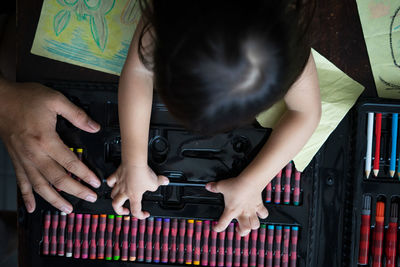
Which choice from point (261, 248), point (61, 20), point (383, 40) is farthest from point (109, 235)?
point (383, 40)

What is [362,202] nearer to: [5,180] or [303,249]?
[303,249]

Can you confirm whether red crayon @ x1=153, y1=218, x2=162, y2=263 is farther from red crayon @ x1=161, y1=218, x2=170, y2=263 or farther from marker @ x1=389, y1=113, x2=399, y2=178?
marker @ x1=389, y1=113, x2=399, y2=178

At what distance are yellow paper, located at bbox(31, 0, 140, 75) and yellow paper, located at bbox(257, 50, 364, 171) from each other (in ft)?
0.76

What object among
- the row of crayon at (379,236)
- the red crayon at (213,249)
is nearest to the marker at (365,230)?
the row of crayon at (379,236)

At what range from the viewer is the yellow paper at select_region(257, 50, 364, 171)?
58 cm

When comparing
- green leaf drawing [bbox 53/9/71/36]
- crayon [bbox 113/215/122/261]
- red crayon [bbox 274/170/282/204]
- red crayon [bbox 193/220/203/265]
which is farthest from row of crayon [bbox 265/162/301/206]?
green leaf drawing [bbox 53/9/71/36]

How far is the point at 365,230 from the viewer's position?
1.87ft

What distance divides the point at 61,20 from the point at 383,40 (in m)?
0.47

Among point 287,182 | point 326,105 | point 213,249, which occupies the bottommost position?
point 213,249

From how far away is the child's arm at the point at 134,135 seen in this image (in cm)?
55

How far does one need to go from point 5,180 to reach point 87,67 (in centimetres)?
47

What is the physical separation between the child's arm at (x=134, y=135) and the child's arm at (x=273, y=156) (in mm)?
98

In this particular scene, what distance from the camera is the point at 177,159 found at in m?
0.58

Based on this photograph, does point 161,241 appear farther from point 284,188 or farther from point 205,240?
point 284,188
